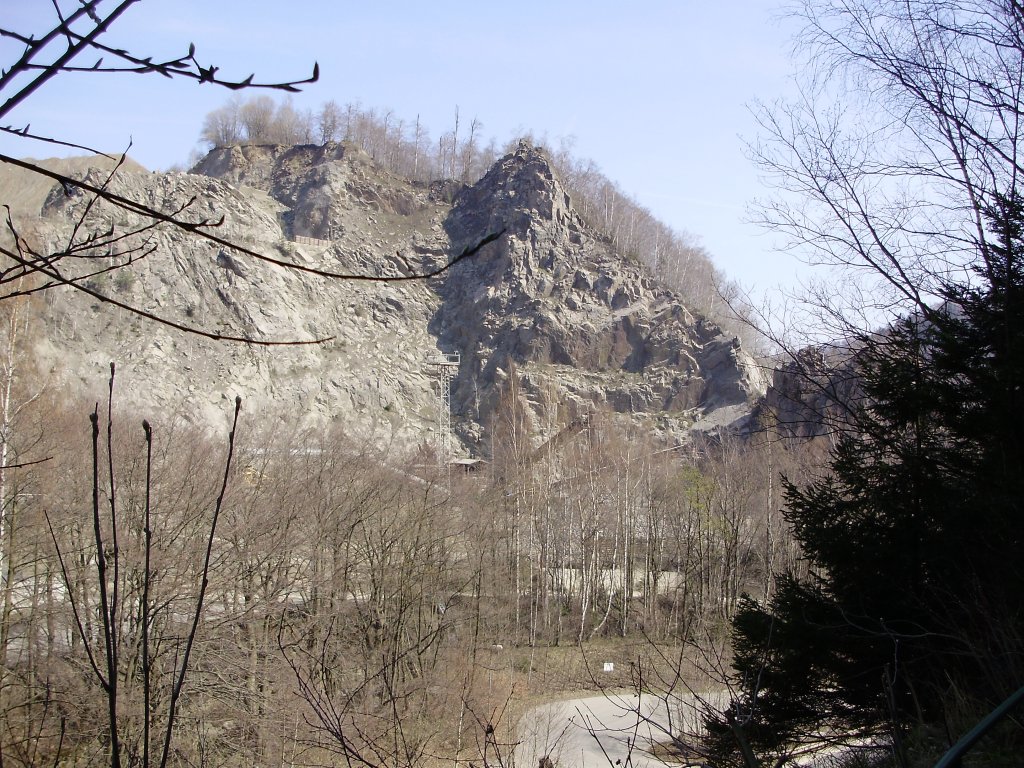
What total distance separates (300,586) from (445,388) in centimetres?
4260

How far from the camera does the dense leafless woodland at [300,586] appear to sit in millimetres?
11500

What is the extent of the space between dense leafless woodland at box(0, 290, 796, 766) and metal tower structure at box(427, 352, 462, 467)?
73.6 feet

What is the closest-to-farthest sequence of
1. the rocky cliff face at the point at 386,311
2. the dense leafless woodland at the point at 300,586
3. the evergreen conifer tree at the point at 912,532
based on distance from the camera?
the evergreen conifer tree at the point at 912,532
the dense leafless woodland at the point at 300,586
the rocky cliff face at the point at 386,311

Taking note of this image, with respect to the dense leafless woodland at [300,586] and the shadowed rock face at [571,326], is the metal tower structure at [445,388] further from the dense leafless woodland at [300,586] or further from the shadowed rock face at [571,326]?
the dense leafless woodland at [300,586]

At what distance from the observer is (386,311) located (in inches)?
2446

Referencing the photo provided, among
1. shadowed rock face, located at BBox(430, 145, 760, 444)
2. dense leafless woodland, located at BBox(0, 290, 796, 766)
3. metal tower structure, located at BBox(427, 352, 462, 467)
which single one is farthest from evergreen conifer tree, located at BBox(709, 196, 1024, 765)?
shadowed rock face, located at BBox(430, 145, 760, 444)

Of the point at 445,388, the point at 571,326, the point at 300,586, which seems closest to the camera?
the point at 300,586

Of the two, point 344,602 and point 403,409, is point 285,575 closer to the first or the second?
point 344,602

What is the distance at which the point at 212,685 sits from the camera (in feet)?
41.8

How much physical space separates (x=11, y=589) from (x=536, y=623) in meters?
19.3

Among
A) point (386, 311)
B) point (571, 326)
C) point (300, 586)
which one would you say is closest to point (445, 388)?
point (386, 311)

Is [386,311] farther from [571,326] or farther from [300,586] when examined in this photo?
[300,586]

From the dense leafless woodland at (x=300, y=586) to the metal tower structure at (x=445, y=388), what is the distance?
2243 centimetres

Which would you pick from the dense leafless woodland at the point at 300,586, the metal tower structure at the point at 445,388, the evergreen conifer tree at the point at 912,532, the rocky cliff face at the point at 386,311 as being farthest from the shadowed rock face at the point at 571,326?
the evergreen conifer tree at the point at 912,532
